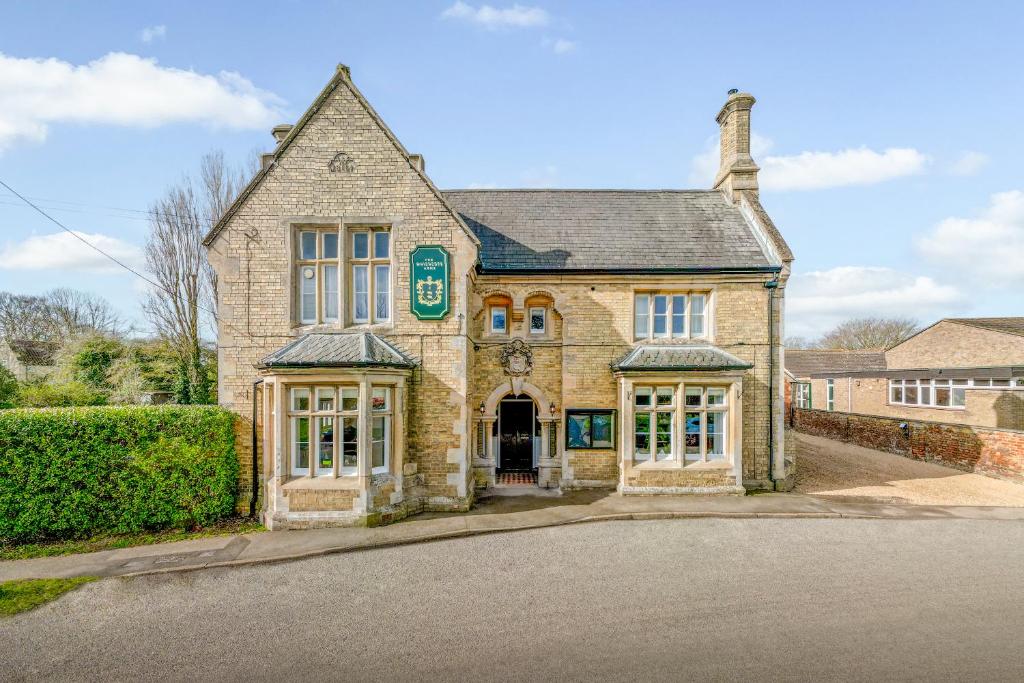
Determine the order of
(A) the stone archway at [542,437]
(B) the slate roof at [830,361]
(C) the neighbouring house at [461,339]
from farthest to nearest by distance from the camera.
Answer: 1. (B) the slate roof at [830,361]
2. (A) the stone archway at [542,437]
3. (C) the neighbouring house at [461,339]

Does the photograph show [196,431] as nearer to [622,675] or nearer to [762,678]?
[622,675]

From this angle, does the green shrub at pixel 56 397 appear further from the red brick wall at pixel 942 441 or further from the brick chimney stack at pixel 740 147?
the red brick wall at pixel 942 441

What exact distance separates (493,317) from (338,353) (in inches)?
179

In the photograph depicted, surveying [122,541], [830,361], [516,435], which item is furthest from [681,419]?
[830,361]

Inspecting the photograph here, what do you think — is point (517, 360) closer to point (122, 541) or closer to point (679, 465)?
point (679, 465)

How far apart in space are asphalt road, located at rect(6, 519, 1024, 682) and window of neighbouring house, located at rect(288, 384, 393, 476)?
2.07 metres

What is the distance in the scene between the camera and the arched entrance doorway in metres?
13.7

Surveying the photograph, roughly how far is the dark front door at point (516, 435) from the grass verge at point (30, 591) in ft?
30.4

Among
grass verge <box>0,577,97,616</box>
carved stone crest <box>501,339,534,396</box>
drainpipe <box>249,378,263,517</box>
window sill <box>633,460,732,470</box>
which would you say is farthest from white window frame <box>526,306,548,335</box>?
grass verge <box>0,577,97,616</box>

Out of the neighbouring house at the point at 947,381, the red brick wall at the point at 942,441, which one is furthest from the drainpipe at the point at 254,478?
the neighbouring house at the point at 947,381

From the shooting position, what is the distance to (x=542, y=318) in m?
12.6

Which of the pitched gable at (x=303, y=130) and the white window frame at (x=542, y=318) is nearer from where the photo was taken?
the pitched gable at (x=303, y=130)

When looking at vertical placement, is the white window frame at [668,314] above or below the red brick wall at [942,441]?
above

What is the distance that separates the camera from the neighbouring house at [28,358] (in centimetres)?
2197
